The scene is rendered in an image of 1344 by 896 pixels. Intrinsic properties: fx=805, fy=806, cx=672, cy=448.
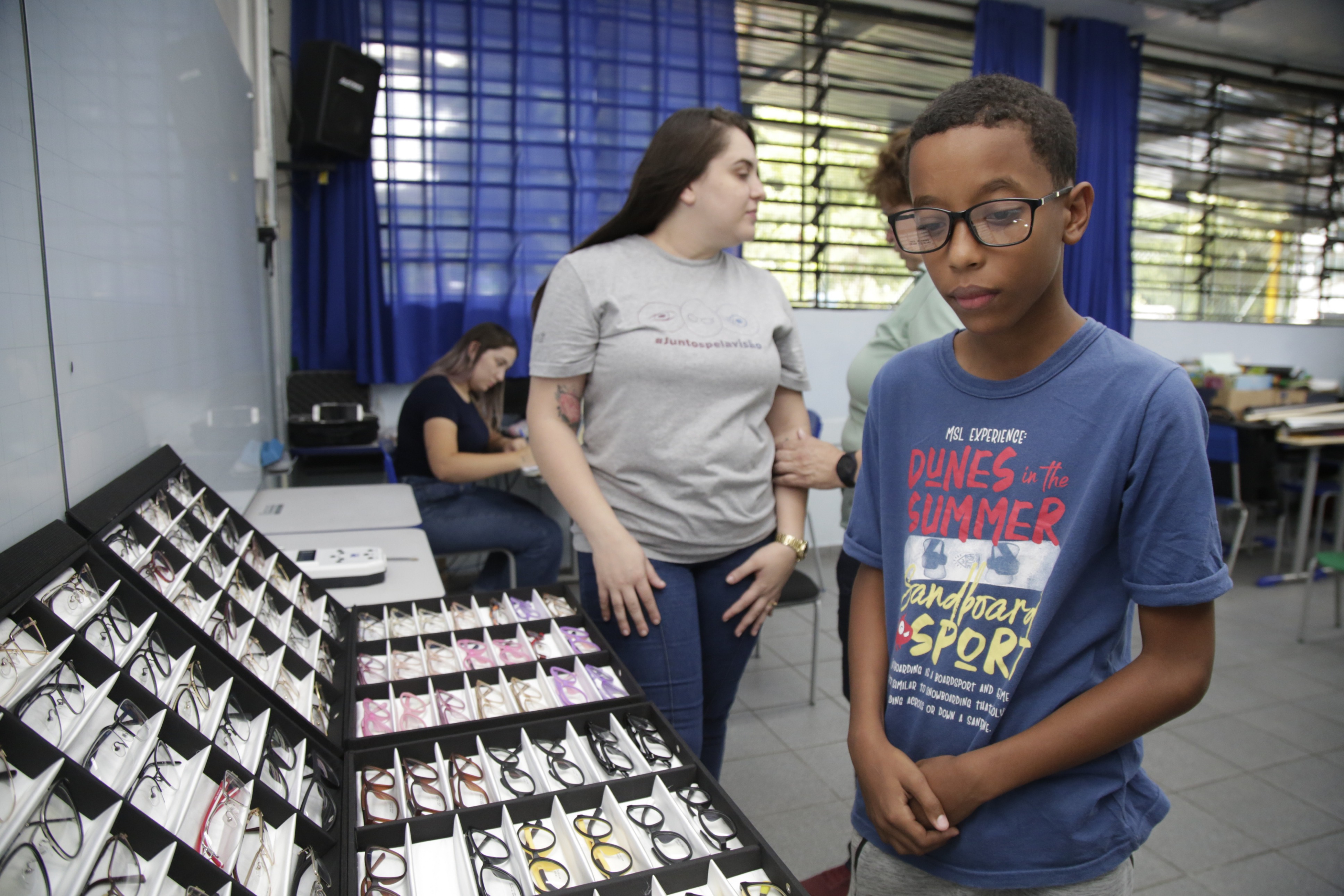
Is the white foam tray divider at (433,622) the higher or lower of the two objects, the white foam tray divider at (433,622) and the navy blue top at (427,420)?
the lower

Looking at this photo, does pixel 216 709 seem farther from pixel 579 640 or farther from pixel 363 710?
pixel 579 640

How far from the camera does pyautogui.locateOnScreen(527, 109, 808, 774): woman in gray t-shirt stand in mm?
1301

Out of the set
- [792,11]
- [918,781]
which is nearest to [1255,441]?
[792,11]

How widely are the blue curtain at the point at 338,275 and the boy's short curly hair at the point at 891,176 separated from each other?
289cm

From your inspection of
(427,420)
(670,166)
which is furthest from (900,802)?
(427,420)

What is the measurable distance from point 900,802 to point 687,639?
1.76 ft

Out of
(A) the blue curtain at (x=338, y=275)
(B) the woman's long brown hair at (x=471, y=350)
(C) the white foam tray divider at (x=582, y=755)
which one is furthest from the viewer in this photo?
(A) the blue curtain at (x=338, y=275)

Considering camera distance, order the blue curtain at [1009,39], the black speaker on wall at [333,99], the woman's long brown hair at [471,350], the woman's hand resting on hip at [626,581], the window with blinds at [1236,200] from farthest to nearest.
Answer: the window with blinds at [1236,200] < the blue curtain at [1009,39] < the black speaker on wall at [333,99] < the woman's long brown hair at [471,350] < the woman's hand resting on hip at [626,581]

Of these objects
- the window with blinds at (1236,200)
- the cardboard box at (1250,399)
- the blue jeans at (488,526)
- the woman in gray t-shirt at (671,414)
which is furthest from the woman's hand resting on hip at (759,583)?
the window with blinds at (1236,200)

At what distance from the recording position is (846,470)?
1513 millimetres

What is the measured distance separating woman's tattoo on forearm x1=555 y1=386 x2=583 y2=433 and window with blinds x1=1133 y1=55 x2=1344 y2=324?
212 inches

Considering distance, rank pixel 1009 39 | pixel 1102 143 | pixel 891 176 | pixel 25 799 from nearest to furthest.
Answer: pixel 25 799 < pixel 891 176 < pixel 1009 39 < pixel 1102 143

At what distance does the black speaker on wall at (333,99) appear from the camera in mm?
3443

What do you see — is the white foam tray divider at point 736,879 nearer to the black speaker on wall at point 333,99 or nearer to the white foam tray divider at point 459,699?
the white foam tray divider at point 459,699
